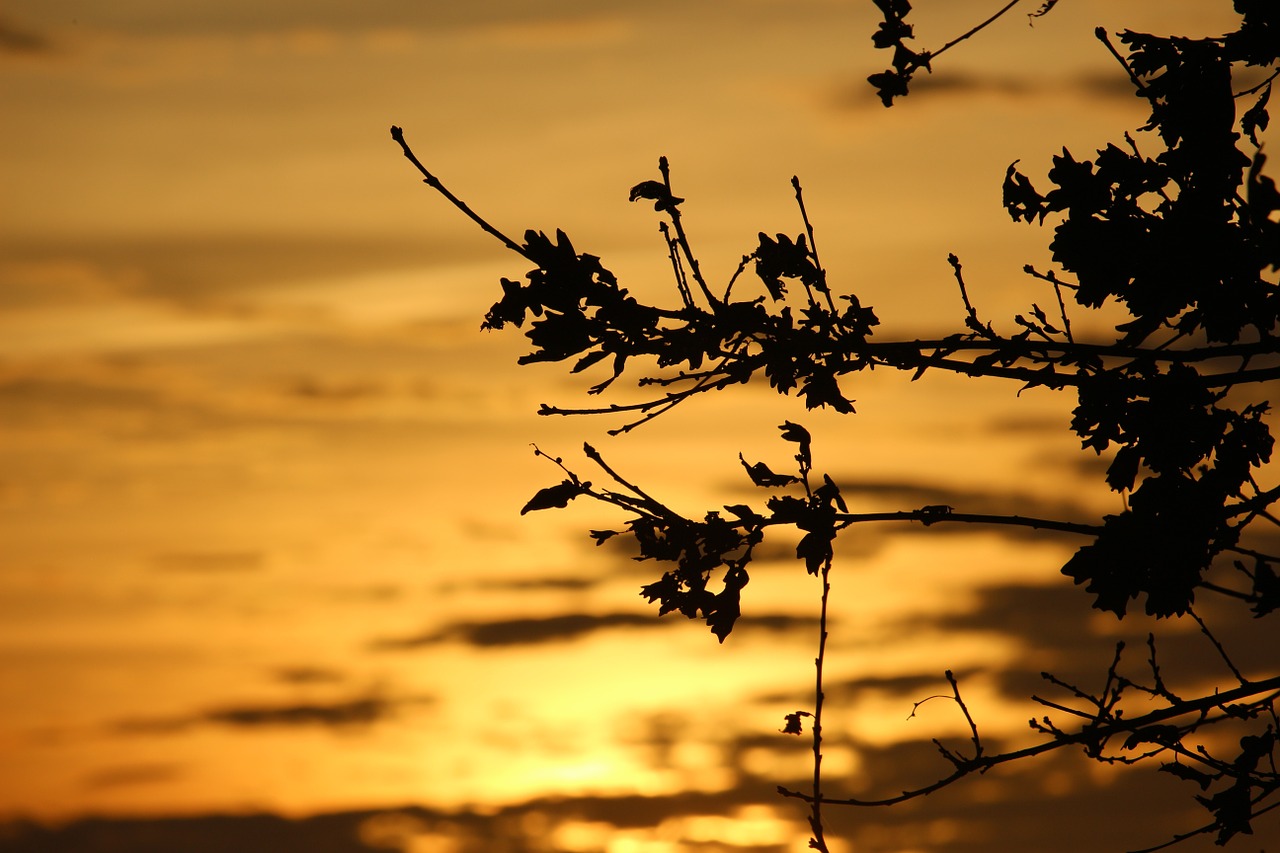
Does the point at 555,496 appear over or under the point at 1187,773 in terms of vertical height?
over

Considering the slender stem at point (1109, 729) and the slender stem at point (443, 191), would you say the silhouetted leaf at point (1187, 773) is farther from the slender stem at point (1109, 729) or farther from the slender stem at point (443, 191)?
the slender stem at point (443, 191)

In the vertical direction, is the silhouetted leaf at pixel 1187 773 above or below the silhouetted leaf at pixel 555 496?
below

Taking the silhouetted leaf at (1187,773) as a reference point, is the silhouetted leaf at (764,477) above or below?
above

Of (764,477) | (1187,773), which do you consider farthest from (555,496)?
(1187,773)

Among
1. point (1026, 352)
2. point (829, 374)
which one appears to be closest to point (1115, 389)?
point (1026, 352)

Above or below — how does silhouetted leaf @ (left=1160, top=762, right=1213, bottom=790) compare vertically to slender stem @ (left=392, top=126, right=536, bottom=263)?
below

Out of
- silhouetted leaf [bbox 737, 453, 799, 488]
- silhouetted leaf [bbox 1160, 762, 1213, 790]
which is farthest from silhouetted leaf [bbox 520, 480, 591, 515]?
silhouetted leaf [bbox 1160, 762, 1213, 790]

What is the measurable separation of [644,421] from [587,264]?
776 millimetres

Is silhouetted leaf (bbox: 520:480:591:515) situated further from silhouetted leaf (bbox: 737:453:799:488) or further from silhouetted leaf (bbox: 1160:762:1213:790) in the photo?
silhouetted leaf (bbox: 1160:762:1213:790)

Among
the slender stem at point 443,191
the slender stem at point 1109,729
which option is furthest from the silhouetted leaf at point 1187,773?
the slender stem at point 443,191

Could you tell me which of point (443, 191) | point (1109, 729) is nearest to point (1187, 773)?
point (1109, 729)

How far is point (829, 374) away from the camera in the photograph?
6.38 meters

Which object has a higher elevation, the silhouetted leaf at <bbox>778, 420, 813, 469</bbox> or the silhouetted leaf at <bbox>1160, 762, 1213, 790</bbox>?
the silhouetted leaf at <bbox>778, 420, 813, 469</bbox>

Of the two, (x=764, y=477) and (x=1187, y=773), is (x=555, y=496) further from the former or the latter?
(x=1187, y=773)
